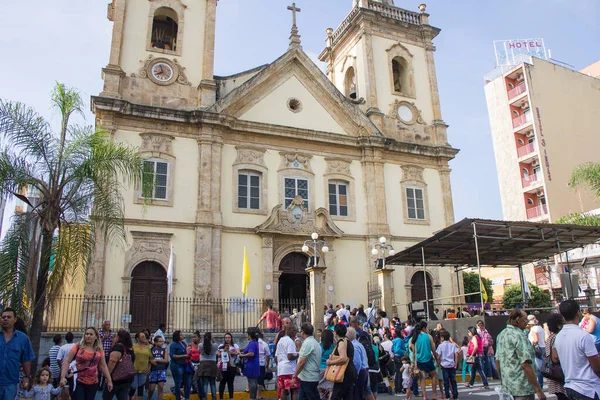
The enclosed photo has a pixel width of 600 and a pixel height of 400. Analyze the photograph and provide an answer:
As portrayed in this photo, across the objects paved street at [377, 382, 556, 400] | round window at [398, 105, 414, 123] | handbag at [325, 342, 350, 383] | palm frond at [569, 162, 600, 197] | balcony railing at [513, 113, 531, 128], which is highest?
balcony railing at [513, 113, 531, 128]

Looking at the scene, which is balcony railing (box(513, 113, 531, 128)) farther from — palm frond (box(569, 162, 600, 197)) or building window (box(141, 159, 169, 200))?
building window (box(141, 159, 169, 200))

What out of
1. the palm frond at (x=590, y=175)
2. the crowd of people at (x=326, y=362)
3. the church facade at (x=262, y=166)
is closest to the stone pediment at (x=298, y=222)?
the church facade at (x=262, y=166)

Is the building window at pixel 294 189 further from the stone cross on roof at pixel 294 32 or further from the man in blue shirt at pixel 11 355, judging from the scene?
the man in blue shirt at pixel 11 355

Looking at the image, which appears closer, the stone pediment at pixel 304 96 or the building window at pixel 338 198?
the building window at pixel 338 198

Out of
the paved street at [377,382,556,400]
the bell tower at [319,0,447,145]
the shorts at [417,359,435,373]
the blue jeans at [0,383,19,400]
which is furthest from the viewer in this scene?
the bell tower at [319,0,447,145]

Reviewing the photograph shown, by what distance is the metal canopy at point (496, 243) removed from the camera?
15.6 meters

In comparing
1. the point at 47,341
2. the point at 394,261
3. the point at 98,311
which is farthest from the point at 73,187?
the point at 394,261

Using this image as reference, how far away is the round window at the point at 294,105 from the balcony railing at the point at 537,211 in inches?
884

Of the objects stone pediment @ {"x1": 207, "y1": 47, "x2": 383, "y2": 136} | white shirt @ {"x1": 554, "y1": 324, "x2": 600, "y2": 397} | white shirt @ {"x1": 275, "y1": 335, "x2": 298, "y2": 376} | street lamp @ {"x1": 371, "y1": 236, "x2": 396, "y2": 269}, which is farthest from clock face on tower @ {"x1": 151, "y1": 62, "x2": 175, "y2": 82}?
white shirt @ {"x1": 554, "y1": 324, "x2": 600, "y2": 397}

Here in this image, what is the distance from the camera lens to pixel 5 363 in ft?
20.2

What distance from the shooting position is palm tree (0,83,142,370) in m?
11.3

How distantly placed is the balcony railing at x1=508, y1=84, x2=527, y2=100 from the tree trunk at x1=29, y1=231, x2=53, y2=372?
37.3m

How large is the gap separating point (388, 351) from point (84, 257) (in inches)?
292

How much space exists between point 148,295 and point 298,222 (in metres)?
6.49
